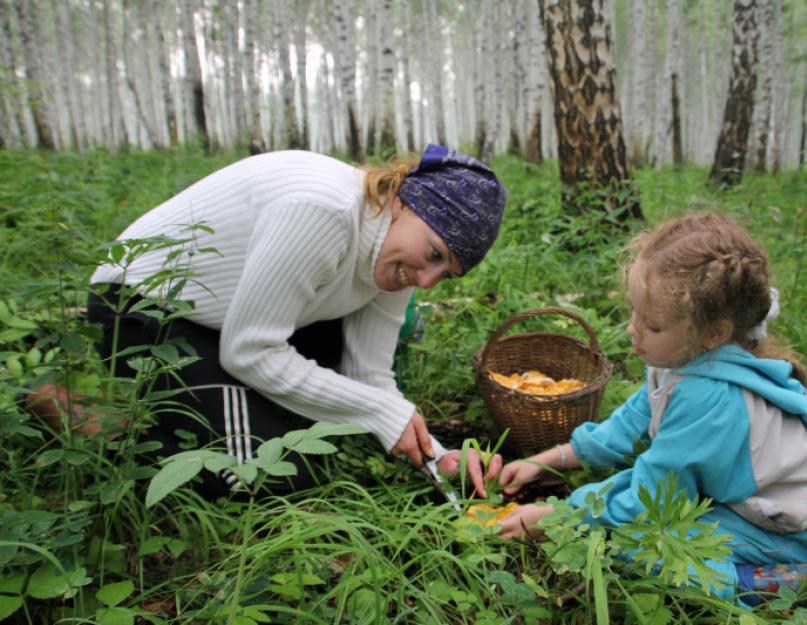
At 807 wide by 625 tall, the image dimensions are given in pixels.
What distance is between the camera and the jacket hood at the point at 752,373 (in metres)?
1.34

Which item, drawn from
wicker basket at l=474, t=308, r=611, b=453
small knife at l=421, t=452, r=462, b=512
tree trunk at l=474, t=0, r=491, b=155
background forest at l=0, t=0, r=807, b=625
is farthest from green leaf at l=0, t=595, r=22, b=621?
tree trunk at l=474, t=0, r=491, b=155

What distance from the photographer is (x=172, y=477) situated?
0.85m

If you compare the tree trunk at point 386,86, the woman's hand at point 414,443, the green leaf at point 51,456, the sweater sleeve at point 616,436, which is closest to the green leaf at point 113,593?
the green leaf at point 51,456

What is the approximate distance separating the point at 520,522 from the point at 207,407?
1019 mm

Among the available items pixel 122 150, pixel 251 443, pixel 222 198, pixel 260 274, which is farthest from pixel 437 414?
pixel 122 150

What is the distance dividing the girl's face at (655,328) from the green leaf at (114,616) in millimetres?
1262

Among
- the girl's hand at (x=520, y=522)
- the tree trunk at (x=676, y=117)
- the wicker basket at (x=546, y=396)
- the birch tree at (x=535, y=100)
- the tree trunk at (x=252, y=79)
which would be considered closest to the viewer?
the girl's hand at (x=520, y=522)

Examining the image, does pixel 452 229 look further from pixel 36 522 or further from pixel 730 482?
pixel 36 522

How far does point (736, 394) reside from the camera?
4.40 ft

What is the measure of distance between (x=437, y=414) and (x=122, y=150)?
10872 mm

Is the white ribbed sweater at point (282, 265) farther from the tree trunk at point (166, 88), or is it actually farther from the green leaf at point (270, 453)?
the tree trunk at point (166, 88)

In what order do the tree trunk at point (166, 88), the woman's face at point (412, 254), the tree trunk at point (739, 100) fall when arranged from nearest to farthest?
1. the woman's face at point (412, 254)
2. the tree trunk at point (739, 100)
3. the tree trunk at point (166, 88)

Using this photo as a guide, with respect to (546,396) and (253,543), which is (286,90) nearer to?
(546,396)

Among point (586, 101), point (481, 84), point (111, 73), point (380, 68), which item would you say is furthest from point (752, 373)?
point (111, 73)
